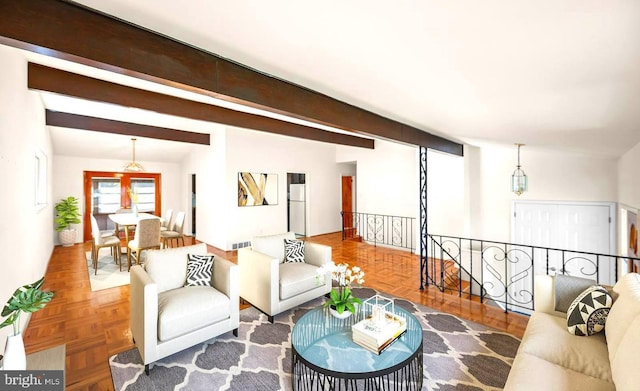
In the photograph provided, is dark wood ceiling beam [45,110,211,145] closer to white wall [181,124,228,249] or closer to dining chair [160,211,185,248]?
white wall [181,124,228,249]

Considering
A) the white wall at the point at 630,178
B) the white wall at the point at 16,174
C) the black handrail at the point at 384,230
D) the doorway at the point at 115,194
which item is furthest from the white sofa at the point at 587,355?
the doorway at the point at 115,194

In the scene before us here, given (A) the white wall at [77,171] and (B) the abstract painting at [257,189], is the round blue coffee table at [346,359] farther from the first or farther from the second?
(A) the white wall at [77,171]

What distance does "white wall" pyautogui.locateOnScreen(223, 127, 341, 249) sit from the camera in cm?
618

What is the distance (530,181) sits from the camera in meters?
5.11

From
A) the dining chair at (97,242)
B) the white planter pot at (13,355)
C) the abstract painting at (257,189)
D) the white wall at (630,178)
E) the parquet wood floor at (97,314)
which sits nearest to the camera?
the white planter pot at (13,355)

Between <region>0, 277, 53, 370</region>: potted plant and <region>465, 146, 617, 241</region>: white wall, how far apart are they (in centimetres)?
576

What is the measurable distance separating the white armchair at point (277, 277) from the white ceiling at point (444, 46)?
1.94 m

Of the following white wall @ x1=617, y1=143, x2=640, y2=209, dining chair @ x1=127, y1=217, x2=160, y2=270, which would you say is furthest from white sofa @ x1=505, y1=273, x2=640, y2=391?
dining chair @ x1=127, y1=217, x2=160, y2=270

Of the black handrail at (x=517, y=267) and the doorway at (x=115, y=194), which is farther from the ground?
the doorway at (x=115, y=194)

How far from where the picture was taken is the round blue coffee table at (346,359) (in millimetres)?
1716

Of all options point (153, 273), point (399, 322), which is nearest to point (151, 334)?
point (153, 273)

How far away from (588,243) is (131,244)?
7691 millimetres

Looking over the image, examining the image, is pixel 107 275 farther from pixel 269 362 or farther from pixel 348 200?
pixel 348 200

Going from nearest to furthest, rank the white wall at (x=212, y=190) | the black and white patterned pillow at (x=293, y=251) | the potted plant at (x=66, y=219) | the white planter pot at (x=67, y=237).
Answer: the black and white patterned pillow at (x=293, y=251) → the white wall at (x=212, y=190) → the potted plant at (x=66, y=219) → the white planter pot at (x=67, y=237)
